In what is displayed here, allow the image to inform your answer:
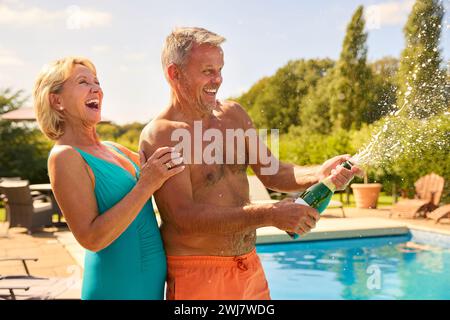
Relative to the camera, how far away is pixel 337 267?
8617mm

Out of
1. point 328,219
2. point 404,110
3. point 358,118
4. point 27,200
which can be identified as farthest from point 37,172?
point 404,110

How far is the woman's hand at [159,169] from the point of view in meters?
1.71

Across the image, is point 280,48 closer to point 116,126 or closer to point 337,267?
point 116,126

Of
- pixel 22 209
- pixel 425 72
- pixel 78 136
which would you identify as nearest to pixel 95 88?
pixel 78 136

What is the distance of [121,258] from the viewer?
6.26 ft

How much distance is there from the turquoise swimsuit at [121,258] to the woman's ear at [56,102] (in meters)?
0.19

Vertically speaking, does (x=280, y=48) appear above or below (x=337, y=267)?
above

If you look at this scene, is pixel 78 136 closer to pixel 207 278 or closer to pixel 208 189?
pixel 208 189

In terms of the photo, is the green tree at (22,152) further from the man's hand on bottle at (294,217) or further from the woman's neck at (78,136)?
the man's hand on bottle at (294,217)

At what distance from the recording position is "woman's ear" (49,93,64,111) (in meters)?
1.88

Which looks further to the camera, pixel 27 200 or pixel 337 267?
pixel 27 200

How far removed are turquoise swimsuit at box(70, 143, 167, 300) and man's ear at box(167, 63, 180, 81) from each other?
0.40 m

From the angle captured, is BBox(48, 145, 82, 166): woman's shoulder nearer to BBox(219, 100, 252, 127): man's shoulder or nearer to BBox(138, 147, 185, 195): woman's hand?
BBox(138, 147, 185, 195): woman's hand
